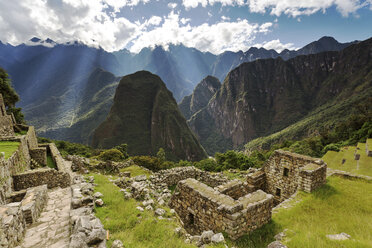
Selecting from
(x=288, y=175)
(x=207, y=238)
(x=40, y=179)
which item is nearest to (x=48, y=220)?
(x=207, y=238)

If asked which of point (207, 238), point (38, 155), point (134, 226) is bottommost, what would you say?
point (207, 238)

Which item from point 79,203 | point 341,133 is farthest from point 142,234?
point 341,133

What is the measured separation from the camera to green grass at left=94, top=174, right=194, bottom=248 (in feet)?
13.9

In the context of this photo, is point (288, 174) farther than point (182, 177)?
No

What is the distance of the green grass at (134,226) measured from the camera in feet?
13.9

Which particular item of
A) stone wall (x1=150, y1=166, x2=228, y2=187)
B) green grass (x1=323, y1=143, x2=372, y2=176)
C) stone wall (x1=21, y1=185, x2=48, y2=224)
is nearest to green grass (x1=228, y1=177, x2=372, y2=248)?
stone wall (x1=21, y1=185, x2=48, y2=224)

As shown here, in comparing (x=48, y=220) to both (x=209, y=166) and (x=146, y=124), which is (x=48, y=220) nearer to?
(x=209, y=166)

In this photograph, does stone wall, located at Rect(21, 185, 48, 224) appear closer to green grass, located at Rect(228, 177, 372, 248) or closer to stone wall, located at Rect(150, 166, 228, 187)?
green grass, located at Rect(228, 177, 372, 248)

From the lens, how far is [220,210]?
5.50 metres

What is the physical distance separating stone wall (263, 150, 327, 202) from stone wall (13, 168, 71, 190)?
13429 millimetres

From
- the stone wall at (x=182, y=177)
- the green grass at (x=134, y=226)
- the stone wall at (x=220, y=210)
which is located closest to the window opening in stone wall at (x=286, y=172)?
the stone wall at (x=182, y=177)

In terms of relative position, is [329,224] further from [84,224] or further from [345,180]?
[84,224]

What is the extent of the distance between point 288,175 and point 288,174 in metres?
0.06

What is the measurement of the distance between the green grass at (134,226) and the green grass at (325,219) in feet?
6.83
